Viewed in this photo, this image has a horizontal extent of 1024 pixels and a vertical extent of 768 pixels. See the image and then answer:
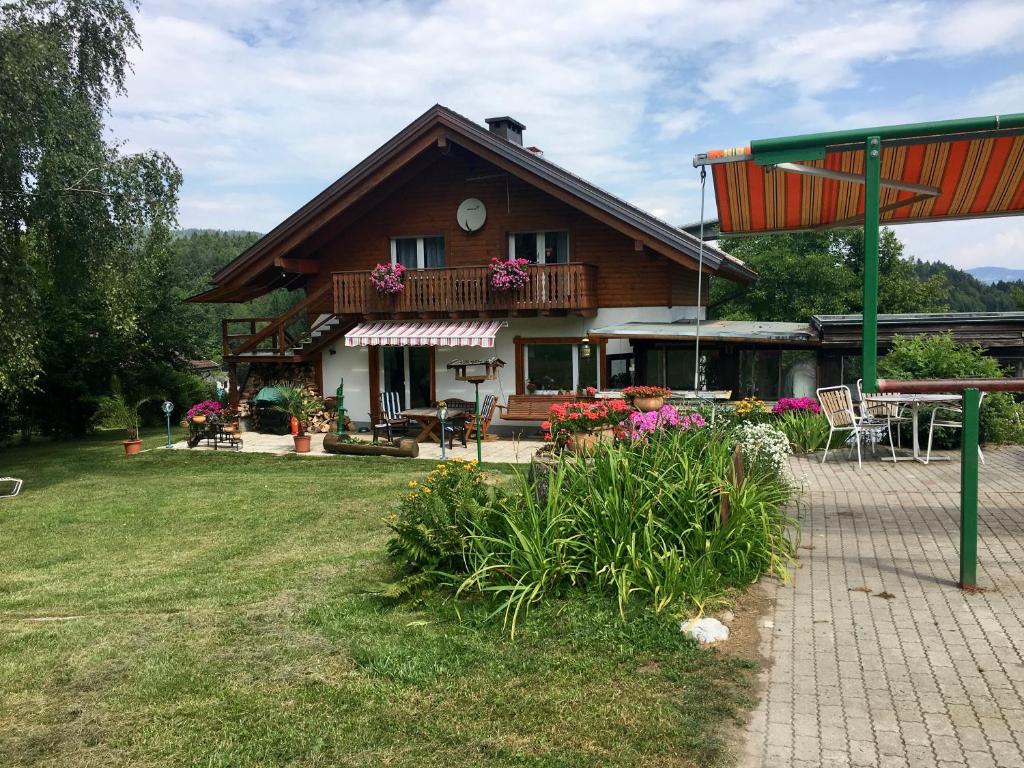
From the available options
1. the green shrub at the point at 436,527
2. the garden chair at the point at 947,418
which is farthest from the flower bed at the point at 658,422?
the garden chair at the point at 947,418

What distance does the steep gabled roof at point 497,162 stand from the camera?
15.3 m

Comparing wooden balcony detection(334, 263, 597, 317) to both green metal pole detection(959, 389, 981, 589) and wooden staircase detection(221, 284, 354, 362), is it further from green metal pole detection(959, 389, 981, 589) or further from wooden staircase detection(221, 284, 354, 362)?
green metal pole detection(959, 389, 981, 589)

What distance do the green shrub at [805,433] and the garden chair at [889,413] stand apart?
863mm

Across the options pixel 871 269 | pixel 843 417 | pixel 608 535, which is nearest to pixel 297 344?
pixel 843 417

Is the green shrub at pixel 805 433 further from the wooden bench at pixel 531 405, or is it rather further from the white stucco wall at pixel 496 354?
the wooden bench at pixel 531 405

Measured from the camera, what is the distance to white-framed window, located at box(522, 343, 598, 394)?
16938mm

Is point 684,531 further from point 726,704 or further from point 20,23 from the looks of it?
point 20,23

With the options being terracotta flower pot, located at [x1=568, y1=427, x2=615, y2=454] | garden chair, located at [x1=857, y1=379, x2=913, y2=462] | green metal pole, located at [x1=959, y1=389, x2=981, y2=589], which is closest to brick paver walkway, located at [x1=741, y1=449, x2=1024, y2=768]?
green metal pole, located at [x1=959, y1=389, x2=981, y2=589]

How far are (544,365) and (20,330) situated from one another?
32.0ft

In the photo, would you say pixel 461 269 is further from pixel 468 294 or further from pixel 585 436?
pixel 585 436

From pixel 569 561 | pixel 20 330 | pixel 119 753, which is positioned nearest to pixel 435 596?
pixel 569 561

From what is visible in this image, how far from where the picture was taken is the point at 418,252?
61.3ft

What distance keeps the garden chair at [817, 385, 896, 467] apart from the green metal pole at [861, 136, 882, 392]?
5.88m

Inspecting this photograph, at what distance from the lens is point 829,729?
11.8ft
